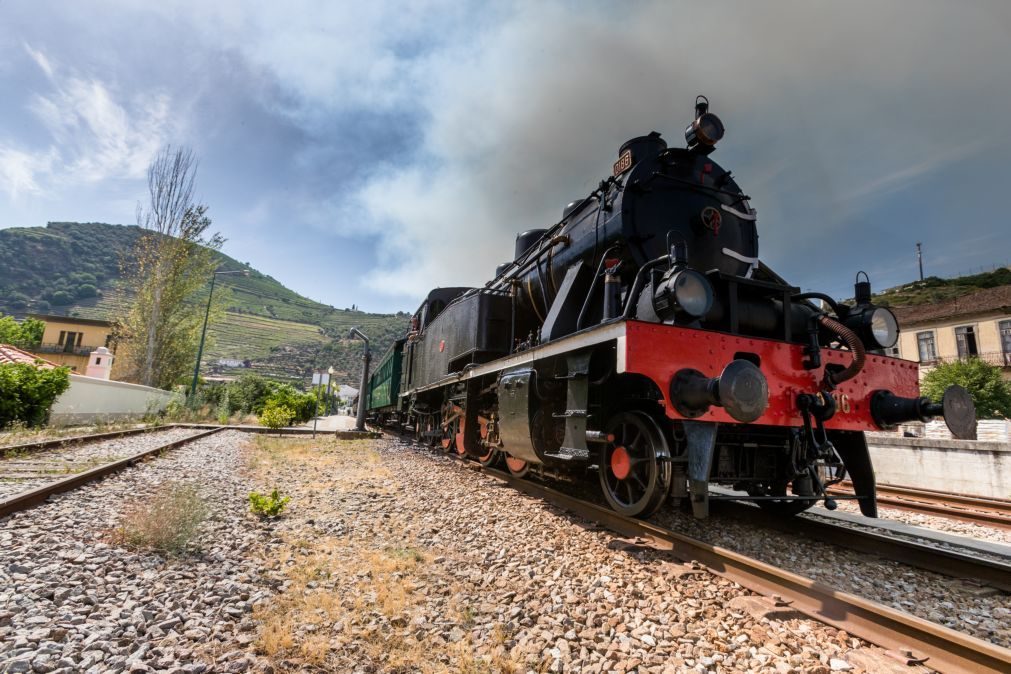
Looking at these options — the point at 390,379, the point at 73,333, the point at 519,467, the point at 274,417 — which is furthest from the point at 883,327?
the point at 73,333

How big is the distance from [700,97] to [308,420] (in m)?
26.5

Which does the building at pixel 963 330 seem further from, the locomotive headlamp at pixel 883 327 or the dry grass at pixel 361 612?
the dry grass at pixel 361 612

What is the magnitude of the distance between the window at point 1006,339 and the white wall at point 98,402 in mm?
40607

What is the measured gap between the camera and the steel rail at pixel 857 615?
2068 mm

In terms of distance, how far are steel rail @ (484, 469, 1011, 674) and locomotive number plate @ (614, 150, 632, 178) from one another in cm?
332

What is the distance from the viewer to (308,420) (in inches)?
1062

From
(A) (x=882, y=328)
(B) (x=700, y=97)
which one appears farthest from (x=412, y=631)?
(B) (x=700, y=97)

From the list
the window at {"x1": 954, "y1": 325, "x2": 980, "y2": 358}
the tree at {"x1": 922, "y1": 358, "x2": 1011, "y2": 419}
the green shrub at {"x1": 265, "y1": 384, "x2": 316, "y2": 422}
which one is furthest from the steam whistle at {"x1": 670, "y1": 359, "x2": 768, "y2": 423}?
the window at {"x1": 954, "y1": 325, "x2": 980, "y2": 358}

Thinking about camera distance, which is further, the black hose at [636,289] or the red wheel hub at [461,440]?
the red wheel hub at [461,440]

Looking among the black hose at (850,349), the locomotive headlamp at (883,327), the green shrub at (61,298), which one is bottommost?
the black hose at (850,349)

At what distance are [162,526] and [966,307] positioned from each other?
3959cm

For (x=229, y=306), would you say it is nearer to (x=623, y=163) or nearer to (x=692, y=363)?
(x=623, y=163)

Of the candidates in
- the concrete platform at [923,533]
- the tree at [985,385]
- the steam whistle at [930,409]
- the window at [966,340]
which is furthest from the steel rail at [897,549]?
the window at [966,340]

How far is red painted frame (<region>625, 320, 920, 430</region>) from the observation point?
11.4ft
